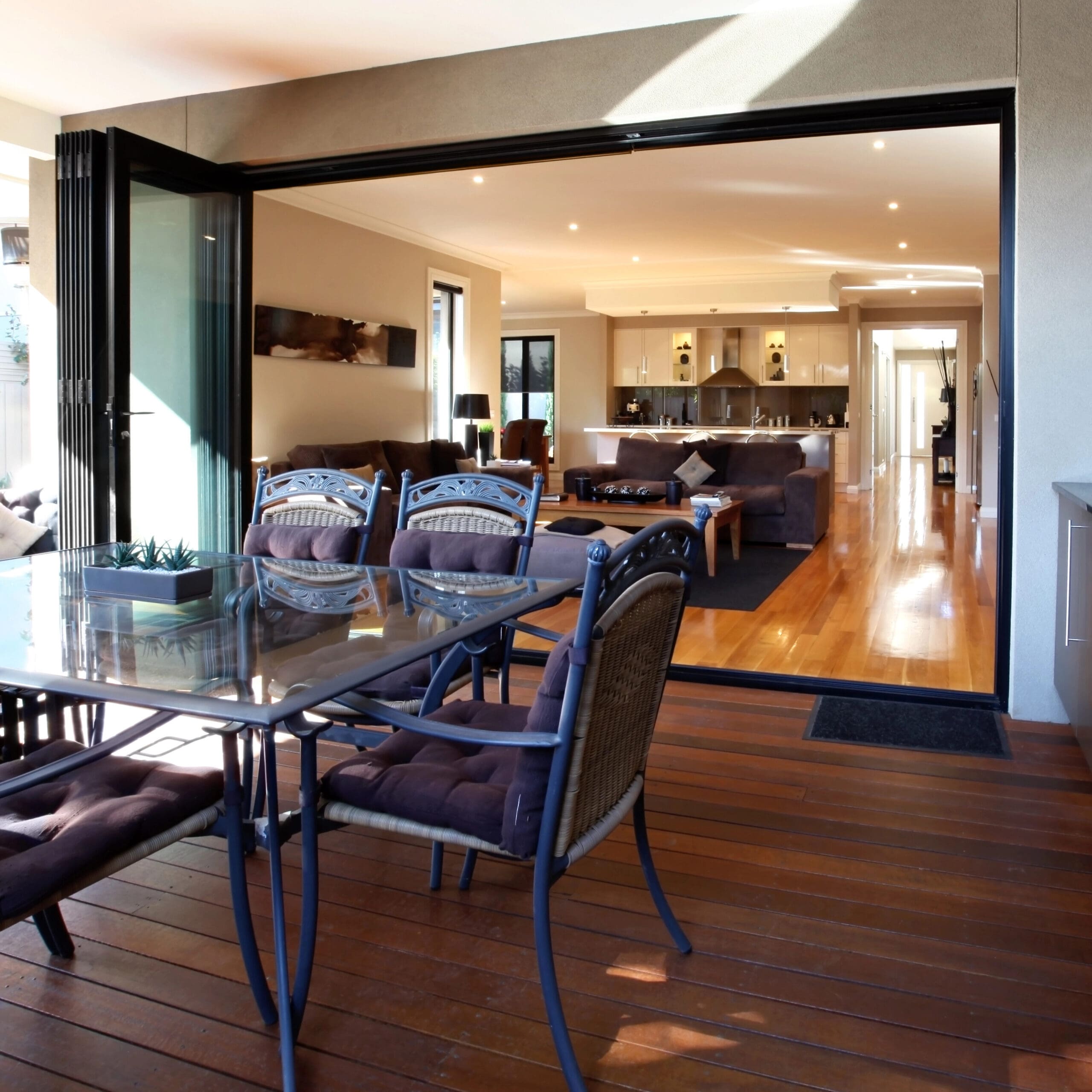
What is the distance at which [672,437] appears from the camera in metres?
13.4

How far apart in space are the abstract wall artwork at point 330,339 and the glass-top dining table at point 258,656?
16.3 feet

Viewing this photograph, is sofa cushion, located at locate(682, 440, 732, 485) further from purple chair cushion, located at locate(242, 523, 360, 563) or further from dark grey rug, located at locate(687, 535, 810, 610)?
purple chair cushion, located at locate(242, 523, 360, 563)

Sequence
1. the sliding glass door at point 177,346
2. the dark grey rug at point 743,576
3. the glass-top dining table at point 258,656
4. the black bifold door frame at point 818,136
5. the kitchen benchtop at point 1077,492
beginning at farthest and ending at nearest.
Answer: the dark grey rug at point 743,576, the sliding glass door at point 177,346, the black bifold door frame at point 818,136, the kitchen benchtop at point 1077,492, the glass-top dining table at point 258,656

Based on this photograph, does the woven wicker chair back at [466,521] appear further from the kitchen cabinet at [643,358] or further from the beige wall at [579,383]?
the kitchen cabinet at [643,358]

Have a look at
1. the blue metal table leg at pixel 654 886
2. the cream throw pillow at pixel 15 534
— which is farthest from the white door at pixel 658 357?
the blue metal table leg at pixel 654 886

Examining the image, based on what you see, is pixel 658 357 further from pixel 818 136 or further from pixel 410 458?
pixel 818 136

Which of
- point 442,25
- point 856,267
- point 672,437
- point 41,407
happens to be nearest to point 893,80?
point 442,25

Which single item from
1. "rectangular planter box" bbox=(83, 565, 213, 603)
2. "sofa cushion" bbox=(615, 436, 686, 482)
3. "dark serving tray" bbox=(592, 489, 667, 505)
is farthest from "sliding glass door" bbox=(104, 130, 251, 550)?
"sofa cushion" bbox=(615, 436, 686, 482)

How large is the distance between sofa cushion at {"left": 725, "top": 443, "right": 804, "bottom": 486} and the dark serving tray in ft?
5.35

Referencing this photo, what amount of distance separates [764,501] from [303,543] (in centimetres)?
622

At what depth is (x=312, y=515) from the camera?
3.51 meters

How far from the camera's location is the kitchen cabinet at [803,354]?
13.5m

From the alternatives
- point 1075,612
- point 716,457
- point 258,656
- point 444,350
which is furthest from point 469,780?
point 444,350

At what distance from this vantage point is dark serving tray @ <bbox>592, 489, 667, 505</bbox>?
8.19 meters
